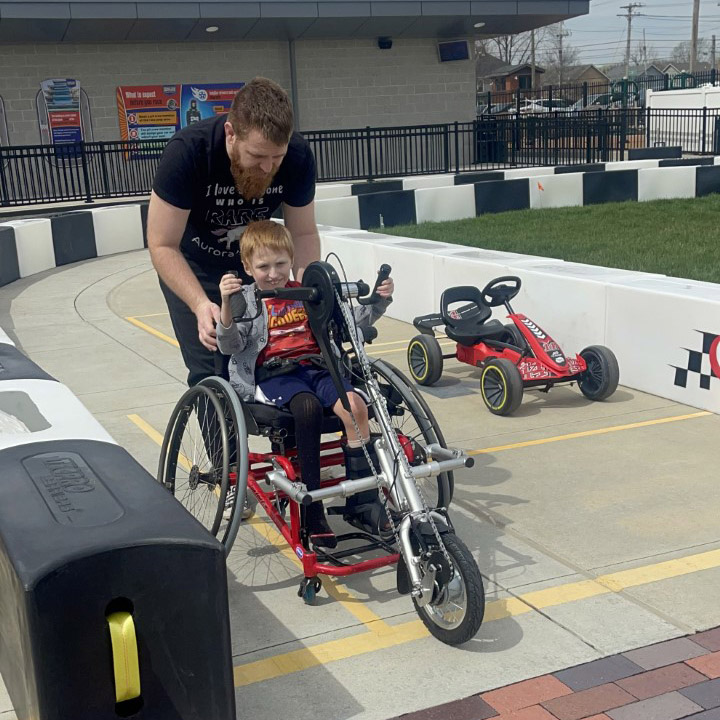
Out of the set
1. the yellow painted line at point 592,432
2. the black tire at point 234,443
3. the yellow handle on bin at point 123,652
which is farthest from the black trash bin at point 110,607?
the yellow painted line at point 592,432

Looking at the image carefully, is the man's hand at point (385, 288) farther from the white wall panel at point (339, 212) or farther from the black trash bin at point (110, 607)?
the white wall panel at point (339, 212)

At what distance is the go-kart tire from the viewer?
246 inches

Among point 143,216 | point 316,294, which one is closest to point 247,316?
point 316,294

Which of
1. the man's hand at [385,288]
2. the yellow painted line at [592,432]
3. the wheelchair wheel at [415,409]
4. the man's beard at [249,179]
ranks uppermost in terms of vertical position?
the man's beard at [249,179]

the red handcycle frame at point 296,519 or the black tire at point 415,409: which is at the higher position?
the black tire at point 415,409

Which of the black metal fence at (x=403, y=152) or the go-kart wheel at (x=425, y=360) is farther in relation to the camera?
the black metal fence at (x=403, y=152)

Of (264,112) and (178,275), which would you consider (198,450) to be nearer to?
(178,275)

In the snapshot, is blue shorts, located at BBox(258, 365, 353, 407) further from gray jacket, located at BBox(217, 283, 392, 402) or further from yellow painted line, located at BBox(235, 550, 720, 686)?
yellow painted line, located at BBox(235, 550, 720, 686)

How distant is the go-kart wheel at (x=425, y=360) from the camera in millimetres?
6828

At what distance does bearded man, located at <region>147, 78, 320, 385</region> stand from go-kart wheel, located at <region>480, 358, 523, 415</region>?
209 centimetres

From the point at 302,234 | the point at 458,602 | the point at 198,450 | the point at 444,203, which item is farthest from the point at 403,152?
the point at 458,602

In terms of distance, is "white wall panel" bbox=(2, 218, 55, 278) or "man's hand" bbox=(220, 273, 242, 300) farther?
"white wall panel" bbox=(2, 218, 55, 278)

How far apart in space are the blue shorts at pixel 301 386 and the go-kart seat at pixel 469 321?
275 centimetres

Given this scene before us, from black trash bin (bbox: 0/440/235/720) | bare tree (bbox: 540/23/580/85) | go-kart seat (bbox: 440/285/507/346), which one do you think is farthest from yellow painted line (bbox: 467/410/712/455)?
bare tree (bbox: 540/23/580/85)
